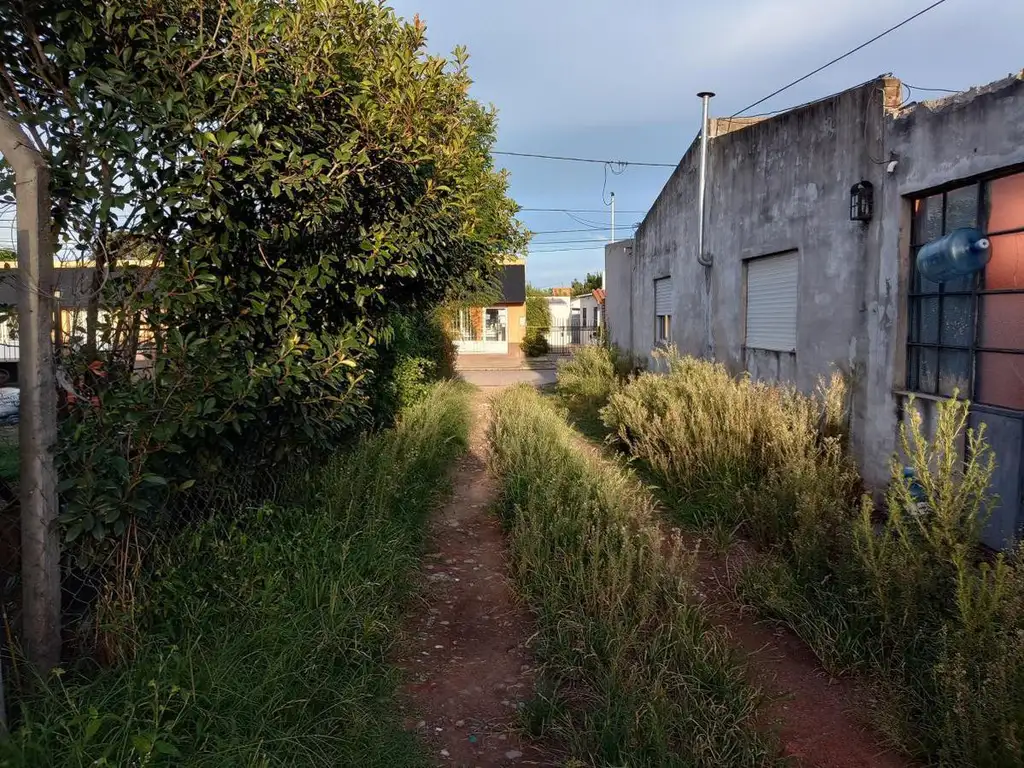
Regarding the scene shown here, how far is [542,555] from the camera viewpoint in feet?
14.1

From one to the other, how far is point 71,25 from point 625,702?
367 cm

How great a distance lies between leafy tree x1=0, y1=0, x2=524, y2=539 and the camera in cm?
279

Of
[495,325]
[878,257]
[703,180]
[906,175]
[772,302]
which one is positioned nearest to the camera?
[906,175]

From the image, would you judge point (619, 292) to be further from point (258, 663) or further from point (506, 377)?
point (258, 663)

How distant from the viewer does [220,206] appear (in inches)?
120

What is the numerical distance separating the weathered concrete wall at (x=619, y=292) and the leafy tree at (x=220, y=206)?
11279mm

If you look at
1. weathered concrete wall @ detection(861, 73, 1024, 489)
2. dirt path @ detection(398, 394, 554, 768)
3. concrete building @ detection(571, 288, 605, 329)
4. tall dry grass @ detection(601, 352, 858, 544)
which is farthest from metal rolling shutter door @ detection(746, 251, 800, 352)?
concrete building @ detection(571, 288, 605, 329)

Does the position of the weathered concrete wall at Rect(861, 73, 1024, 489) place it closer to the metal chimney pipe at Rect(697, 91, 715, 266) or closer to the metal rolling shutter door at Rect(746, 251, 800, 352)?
the metal rolling shutter door at Rect(746, 251, 800, 352)

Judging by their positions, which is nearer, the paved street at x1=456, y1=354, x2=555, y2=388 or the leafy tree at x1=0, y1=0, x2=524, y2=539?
the leafy tree at x1=0, y1=0, x2=524, y2=539

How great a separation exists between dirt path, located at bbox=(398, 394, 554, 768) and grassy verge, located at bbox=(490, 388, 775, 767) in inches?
6.1

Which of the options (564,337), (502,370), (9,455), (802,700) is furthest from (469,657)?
(564,337)

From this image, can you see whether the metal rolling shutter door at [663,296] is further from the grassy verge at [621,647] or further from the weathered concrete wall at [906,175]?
the grassy verge at [621,647]

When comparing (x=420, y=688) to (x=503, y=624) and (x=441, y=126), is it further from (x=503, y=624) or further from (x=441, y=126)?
(x=441, y=126)

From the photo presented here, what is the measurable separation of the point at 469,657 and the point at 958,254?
4043 millimetres
